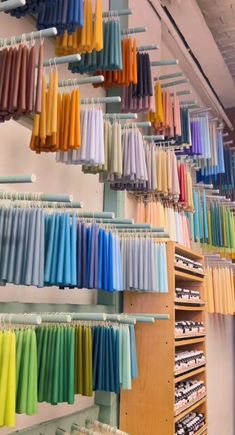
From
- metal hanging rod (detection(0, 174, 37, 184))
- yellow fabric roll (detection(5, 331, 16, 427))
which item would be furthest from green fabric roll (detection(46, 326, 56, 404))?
metal hanging rod (detection(0, 174, 37, 184))

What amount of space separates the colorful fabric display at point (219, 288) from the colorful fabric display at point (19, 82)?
276 centimetres

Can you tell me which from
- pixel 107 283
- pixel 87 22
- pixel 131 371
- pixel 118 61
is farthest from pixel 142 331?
pixel 87 22

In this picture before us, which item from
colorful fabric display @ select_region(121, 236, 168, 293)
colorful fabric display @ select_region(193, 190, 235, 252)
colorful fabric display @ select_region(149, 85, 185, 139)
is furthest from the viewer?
colorful fabric display @ select_region(193, 190, 235, 252)

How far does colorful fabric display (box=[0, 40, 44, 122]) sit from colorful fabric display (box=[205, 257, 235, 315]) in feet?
9.04

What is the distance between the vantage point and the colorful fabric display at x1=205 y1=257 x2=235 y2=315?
392 centimetres

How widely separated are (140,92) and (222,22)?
2563mm

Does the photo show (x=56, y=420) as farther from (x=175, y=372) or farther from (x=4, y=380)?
(x=4, y=380)

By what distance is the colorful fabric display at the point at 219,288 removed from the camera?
3.92 meters

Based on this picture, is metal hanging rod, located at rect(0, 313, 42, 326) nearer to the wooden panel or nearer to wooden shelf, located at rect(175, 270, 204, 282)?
the wooden panel

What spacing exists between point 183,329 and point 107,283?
3.47 ft

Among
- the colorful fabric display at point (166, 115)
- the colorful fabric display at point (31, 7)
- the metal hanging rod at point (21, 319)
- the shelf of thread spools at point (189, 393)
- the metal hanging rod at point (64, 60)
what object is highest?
the colorful fabric display at point (166, 115)

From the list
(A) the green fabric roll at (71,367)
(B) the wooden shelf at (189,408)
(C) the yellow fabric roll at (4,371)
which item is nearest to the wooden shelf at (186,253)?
(B) the wooden shelf at (189,408)

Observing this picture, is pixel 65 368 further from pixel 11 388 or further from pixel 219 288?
pixel 219 288

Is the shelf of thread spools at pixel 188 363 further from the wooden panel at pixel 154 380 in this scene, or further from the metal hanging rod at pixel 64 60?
the metal hanging rod at pixel 64 60
